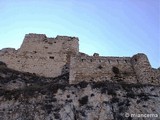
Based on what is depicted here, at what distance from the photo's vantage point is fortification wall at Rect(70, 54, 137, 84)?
24.9 metres

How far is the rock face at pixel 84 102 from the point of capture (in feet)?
66.2

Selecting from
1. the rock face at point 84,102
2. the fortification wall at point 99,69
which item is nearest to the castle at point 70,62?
the fortification wall at point 99,69

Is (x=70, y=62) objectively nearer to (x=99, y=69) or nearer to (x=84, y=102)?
(x=99, y=69)

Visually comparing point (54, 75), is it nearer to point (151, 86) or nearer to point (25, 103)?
point (25, 103)

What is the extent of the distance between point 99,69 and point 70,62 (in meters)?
3.26

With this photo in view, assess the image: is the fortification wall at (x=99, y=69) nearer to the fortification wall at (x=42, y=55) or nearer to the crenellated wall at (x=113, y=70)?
the crenellated wall at (x=113, y=70)

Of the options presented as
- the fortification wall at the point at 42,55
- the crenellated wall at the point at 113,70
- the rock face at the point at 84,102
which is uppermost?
the fortification wall at the point at 42,55

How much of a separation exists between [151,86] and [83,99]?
22.0 ft

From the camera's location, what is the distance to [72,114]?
2030cm

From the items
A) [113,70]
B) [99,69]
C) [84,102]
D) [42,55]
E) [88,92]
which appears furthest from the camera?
[42,55]

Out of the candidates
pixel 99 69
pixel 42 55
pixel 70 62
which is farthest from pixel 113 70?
pixel 42 55

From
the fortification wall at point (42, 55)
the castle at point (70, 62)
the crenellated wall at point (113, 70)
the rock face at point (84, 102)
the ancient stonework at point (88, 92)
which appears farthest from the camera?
the fortification wall at point (42, 55)

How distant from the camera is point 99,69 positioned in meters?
25.9

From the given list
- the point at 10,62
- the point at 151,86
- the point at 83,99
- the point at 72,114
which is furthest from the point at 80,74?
the point at 10,62
